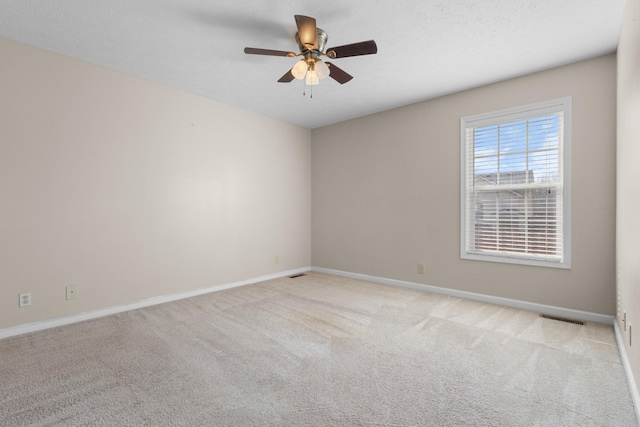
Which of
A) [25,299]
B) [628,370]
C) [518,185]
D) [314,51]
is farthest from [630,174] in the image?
[25,299]

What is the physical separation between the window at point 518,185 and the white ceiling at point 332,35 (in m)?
0.53

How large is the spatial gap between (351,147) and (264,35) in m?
2.55

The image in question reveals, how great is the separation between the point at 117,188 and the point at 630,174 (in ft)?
14.4

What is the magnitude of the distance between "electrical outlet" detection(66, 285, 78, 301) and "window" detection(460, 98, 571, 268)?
13.9 feet

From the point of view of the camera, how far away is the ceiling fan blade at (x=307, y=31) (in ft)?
6.61

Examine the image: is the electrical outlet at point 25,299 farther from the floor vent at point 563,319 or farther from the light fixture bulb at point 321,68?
the floor vent at point 563,319

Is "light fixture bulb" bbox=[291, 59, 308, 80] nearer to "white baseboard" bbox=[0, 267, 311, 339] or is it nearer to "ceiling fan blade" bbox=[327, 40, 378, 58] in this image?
"ceiling fan blade" bbox=[327, 40, 378, 58]

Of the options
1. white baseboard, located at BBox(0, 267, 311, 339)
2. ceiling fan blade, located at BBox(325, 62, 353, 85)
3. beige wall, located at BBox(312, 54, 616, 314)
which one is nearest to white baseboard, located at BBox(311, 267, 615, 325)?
beige wall, located at BBox(312, 54, 616, 314)

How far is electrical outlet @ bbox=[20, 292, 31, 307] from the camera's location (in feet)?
8.72

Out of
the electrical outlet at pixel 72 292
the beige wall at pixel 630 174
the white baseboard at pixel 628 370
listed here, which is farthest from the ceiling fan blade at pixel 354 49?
the electrical outlet at pixel 72 292

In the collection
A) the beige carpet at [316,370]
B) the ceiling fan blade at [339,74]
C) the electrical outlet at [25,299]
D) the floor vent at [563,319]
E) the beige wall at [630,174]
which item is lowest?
the beige carpet at [316,370]

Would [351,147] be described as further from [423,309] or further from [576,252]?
[576,252]

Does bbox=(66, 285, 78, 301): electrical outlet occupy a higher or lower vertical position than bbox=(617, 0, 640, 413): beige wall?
lower

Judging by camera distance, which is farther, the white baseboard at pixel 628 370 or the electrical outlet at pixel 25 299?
the electrical outlet at pixel 25 299
